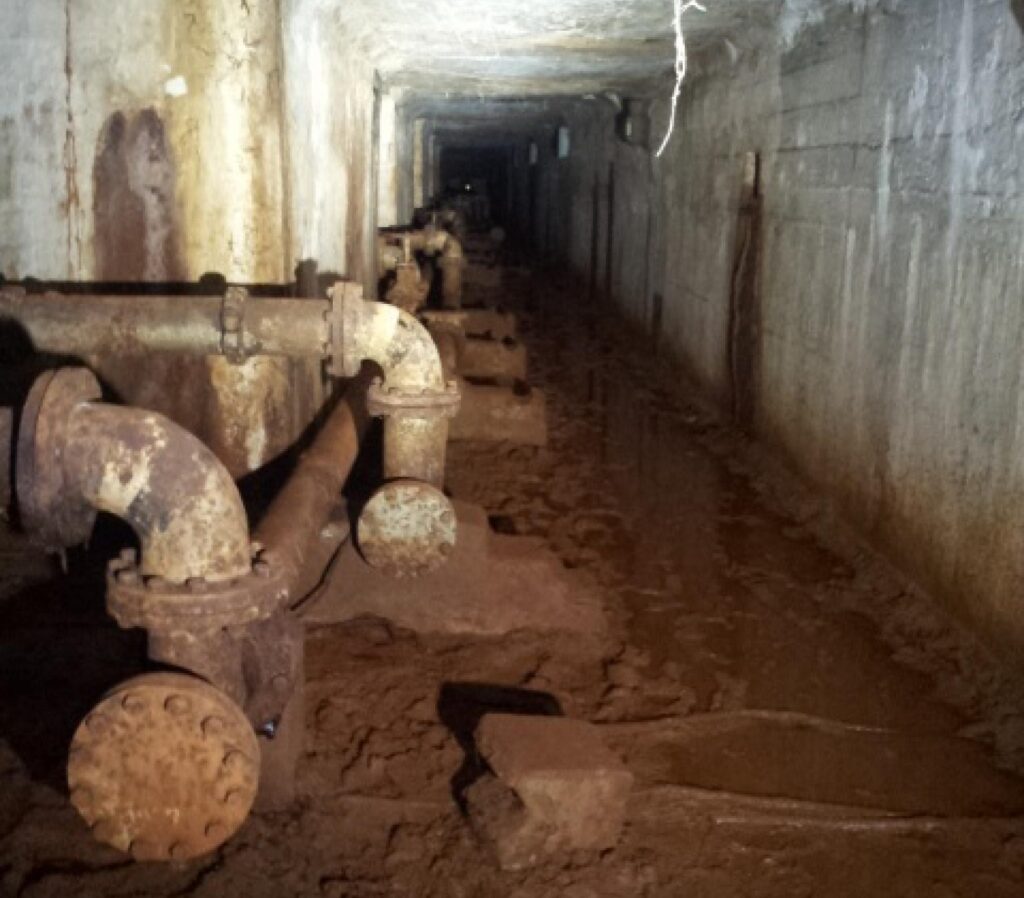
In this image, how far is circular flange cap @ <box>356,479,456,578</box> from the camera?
4250 mm

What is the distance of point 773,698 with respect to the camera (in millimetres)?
3828

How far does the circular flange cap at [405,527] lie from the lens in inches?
167

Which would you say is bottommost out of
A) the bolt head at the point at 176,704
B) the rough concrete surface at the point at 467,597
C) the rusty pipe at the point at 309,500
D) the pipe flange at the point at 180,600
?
the rough concrete surface at the point at 467,597

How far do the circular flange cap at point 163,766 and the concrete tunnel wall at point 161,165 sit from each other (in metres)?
2.15

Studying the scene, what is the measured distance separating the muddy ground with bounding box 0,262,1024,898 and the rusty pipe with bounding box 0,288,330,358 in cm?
116

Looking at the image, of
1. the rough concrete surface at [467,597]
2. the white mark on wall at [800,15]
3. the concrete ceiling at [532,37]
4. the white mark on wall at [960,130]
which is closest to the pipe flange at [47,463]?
the rough concrete surface at [467,597]

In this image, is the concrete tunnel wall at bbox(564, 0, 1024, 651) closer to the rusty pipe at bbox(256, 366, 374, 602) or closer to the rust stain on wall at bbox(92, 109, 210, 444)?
the rusty pipe at bbox(256, 366, 374, 602)

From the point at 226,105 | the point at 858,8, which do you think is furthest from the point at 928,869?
the point at 858,8

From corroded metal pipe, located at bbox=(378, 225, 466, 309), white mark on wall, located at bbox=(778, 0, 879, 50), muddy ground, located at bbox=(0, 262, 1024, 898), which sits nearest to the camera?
muddy ground, located at bbox=(0, 262, 1024, 898)

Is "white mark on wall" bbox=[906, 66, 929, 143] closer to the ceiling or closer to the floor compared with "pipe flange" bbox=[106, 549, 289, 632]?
closer to the ceiling

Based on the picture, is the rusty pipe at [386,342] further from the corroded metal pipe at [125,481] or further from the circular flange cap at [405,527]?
the corroded metal pipe at [125,481]

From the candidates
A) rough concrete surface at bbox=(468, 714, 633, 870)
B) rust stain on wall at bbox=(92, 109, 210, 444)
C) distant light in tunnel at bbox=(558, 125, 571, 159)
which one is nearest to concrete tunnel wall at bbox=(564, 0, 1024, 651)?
rough concrete surface at bbox=(468, 714, 633, 870)

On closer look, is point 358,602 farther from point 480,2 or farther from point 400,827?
point 480,2

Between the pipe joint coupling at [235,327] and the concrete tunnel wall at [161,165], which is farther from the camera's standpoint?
the concrete tunnel wall at [161,165]
